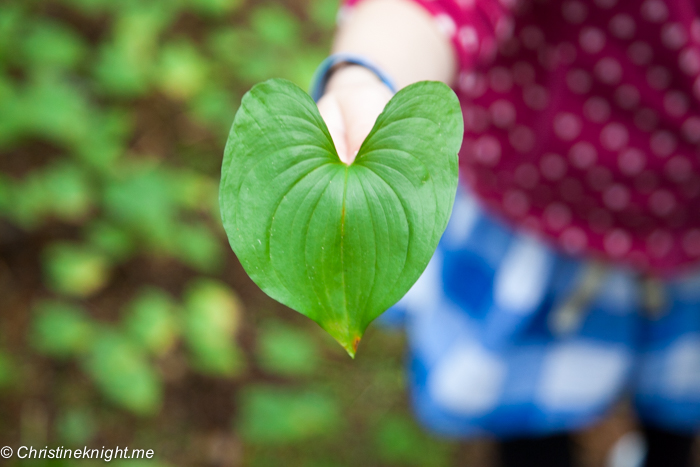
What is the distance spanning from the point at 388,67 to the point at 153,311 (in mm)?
907

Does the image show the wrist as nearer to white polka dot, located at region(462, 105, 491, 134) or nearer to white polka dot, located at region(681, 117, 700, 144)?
white polka dot, located at region(462, 105, 491, 134)

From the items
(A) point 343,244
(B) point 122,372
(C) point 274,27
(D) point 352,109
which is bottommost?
(A) point 343,244

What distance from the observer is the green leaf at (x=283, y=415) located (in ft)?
3.95

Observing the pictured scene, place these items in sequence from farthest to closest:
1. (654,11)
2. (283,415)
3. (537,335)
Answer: (283,415)
(537,335)
(654,11)

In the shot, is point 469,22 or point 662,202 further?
point 662,202

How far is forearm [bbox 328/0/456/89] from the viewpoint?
1.52 ft

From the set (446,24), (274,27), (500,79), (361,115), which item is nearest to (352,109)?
(361,115)

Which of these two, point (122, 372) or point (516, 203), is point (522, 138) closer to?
point (516, 203)

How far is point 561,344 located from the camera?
842mm

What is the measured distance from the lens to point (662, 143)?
67 cm

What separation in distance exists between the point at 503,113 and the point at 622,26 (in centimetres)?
16

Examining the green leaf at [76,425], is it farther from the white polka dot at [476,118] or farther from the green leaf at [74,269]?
the white polka dot at [476,118]

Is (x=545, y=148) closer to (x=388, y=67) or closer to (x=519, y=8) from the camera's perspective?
(x=519, y=8)

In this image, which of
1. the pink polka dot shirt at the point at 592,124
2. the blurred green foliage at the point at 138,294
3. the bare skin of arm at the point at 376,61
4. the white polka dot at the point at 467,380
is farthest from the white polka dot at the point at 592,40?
the blurred green foliage at the point at 138,294
